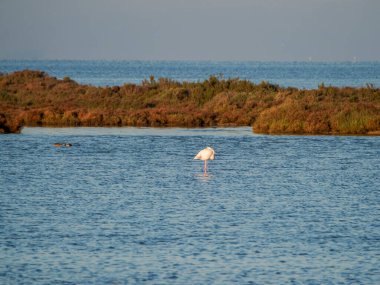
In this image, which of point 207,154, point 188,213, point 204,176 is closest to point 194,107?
point 207,154

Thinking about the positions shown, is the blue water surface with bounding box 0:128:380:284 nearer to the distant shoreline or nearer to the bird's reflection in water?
the bird's reflection in water

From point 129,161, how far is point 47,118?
58.0 feet

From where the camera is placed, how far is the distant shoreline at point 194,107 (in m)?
48.1

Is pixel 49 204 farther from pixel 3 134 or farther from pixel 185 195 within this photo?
pixel 3 134

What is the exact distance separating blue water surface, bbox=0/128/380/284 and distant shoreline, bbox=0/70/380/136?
16.4 ft

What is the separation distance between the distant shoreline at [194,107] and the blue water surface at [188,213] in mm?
4984

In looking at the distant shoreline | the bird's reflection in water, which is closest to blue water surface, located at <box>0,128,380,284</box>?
the bird's reflection in water

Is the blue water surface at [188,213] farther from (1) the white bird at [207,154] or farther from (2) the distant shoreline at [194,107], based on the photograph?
(2) the distant shoreline at [194,107]

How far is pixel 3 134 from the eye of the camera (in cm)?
4662

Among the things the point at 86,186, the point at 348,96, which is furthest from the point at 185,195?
the point at 348,96

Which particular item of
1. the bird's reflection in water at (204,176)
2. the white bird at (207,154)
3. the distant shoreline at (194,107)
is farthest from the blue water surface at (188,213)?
the distant shoreline at (194,107)

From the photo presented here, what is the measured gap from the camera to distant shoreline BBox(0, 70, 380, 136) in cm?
4806

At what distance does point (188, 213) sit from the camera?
24.7 m

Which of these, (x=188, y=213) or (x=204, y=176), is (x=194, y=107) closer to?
(x=204, y=176)
